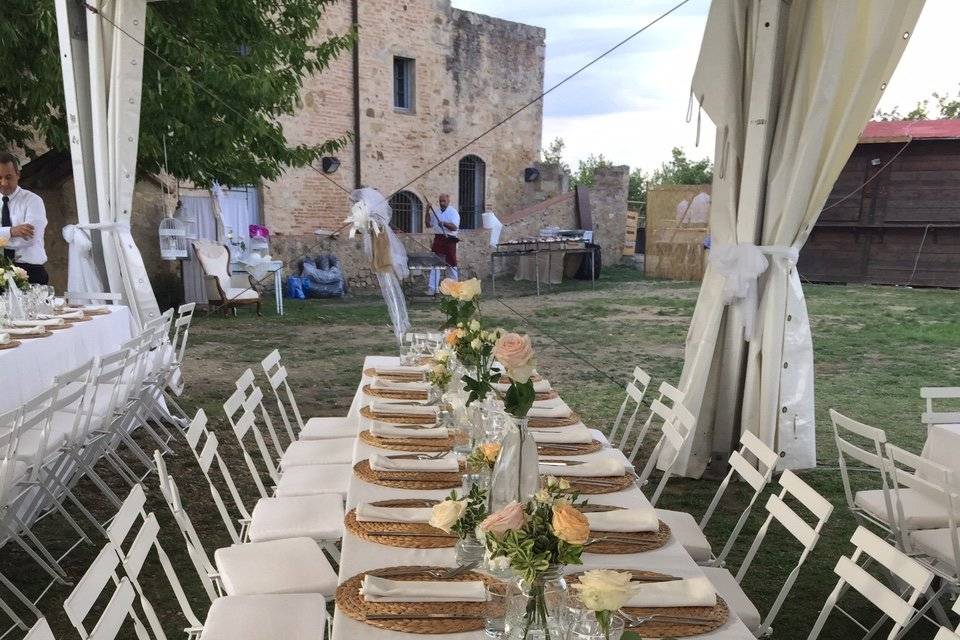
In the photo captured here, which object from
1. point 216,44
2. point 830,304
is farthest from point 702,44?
point 830,304

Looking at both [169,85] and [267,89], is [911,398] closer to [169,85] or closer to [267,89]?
[267,89]

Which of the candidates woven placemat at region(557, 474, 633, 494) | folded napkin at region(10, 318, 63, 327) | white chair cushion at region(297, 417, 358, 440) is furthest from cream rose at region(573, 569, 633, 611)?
folded napkin at region(10, 318, 63, 327)

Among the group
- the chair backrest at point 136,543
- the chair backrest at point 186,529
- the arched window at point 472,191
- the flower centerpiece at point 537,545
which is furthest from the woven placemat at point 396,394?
the arched window at point 472,191

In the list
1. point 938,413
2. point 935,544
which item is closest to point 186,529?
point 935,544

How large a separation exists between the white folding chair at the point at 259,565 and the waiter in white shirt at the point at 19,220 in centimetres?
458

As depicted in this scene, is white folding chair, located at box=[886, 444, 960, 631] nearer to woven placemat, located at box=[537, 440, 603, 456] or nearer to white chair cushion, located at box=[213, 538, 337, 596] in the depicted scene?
woven placemat, located at box=[537, 440, 603, 456]

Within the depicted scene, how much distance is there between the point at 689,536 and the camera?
290 cm

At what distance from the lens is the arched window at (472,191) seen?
17.6 metres

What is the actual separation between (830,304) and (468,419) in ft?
40.0

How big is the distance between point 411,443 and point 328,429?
4.29 feet

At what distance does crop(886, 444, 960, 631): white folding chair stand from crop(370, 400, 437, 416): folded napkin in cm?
191

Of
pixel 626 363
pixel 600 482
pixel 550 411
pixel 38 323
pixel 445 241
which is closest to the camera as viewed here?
pixel 600 482

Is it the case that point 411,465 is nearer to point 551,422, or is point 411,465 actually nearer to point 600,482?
point 600,482

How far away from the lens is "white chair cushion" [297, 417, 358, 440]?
161 inches
